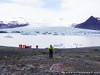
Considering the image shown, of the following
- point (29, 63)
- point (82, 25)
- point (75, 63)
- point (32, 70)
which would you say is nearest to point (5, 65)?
point (29, 63)

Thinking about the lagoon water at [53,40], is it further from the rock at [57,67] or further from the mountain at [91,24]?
→ the rock at [57,67]

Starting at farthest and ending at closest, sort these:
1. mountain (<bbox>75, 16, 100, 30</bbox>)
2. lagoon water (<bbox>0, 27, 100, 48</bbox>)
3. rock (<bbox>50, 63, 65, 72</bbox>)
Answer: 1. mountain (<bbox>75, 16, 100, 30</bbox>)
2. lagoon water (<bbox>0, 27, 100, 48</bbox>)
3. rock (<bbox>50, 63, 65, 72</bbox>)

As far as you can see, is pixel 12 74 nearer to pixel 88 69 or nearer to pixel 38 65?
pixel 38 65

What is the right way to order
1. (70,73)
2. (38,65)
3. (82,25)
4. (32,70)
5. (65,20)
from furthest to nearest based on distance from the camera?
(65,20) → (82,25) → (38,65) → (32,70) → (70,73)

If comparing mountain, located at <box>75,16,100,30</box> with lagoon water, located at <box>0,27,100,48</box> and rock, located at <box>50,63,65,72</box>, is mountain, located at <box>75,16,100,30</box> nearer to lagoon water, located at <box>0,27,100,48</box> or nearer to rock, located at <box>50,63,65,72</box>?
lagoon water, located at <box>0,27,100,48</box>

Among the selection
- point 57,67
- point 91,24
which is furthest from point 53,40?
point 91,24

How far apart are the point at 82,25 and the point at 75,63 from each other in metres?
147

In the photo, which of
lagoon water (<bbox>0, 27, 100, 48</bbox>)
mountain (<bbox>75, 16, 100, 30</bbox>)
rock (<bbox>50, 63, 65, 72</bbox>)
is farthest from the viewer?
mountain (<bbox>75, 16, 100, 30</bbox>)

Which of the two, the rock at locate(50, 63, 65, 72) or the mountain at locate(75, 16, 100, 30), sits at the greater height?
the mountain at locate(75, 16, 100, 30)

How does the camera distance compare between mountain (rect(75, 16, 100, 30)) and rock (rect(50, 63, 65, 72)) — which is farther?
mountain (rect(75, 16, 100, 30))

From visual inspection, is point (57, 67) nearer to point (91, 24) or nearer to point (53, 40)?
point (53, 40)

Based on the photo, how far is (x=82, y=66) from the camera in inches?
805


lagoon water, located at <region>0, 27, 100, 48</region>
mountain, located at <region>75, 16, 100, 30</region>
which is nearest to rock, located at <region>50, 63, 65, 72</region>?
lagoon water, located at <region>0, 27, 100, 48</region>

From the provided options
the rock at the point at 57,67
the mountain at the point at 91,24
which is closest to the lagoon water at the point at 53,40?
the mountain at the point at 91,24
